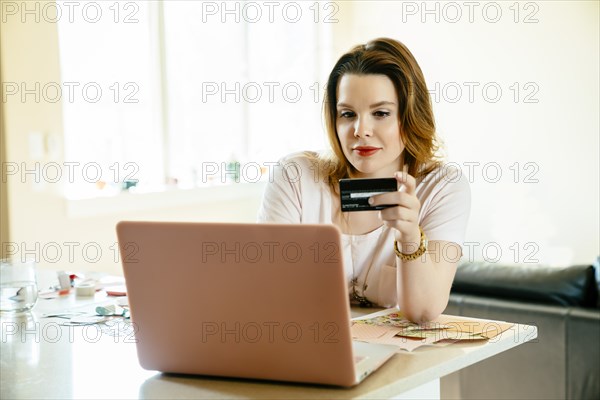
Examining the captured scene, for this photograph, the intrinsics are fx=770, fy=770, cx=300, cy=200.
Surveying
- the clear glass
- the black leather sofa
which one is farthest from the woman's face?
the black leather sofa

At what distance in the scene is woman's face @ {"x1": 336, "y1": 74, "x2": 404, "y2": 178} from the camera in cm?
175

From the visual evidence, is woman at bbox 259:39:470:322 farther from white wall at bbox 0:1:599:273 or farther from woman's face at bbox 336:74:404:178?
white wall at bbox 0:1:599:273

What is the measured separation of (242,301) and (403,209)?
0.40 m

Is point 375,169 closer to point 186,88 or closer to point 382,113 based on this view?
point 382,113

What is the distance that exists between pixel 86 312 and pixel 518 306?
1.46 m

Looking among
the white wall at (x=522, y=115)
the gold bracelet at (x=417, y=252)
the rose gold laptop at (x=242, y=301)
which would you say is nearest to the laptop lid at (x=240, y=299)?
the rose gold laptop at (x=242, y=301)

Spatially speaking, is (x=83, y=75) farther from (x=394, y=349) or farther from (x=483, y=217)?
(x=394, y=349)

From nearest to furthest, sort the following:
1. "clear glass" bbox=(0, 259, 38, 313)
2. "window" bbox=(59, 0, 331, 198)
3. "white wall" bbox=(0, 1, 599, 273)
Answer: "clear glass" bbox=(0, 259, 38, 313) → "white wall" bbox=(0, 1, 599, 273) → "window" bbox=(59, 0, 331, 198)

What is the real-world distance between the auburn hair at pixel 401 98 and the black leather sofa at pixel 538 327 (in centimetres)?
88

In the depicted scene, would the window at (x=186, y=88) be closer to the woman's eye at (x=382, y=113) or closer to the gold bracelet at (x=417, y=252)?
the woman's eye at (x=382, y=113)

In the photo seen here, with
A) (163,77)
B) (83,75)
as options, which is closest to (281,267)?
(83,75)

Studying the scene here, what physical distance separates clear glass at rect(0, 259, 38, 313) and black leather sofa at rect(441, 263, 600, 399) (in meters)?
1.50

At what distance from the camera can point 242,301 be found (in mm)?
1129

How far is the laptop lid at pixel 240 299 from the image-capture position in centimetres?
107
